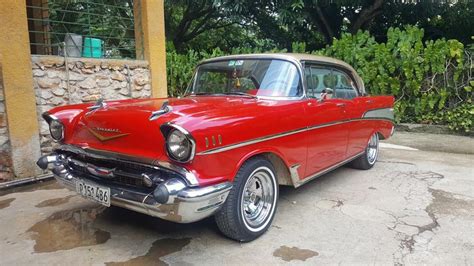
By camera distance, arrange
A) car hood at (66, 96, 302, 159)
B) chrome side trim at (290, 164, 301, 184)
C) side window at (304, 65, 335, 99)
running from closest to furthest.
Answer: car hood at (66, 96, 302, 159), chrome side trim at (290, 164, 301, 184), side window at (304, 65, 335, 99)

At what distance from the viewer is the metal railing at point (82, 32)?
6.22 m

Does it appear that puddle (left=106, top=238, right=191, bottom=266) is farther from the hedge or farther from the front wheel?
the hedge

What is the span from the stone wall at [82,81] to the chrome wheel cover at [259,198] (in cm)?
337

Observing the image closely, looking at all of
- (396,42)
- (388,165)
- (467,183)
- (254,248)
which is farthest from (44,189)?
(396,42)

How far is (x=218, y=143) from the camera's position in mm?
2631

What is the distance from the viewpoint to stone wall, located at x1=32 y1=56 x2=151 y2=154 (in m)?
5.05

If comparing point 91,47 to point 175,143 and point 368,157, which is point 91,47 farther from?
point 368,157

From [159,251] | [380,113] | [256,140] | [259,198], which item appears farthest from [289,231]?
[380,113]

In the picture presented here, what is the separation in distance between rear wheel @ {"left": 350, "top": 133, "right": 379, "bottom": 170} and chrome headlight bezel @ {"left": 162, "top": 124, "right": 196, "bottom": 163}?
3380 mm

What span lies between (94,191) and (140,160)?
0.54 meters

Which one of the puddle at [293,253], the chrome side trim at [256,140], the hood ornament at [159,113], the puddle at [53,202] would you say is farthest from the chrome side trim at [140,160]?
the puddle at [53,202]

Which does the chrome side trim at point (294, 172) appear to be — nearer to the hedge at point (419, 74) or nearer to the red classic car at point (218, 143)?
the red classic car at point (218, 143)

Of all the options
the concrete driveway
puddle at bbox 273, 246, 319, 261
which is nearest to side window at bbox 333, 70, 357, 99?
the concrete driveway

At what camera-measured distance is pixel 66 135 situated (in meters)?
3.24
